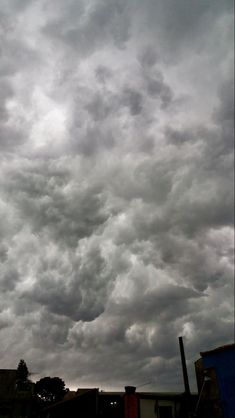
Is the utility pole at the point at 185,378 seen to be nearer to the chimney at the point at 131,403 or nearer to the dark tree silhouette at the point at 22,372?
the chimney at the point at 131,403

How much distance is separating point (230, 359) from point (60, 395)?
62184mm

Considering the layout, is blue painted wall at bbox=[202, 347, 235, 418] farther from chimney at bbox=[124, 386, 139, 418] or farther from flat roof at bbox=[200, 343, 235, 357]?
chimney at bbox=[124, 386, 139, 418]

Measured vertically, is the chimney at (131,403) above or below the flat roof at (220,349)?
below

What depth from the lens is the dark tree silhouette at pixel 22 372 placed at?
78.1 m

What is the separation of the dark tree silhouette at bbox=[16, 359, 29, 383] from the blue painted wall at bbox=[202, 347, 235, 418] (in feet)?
206

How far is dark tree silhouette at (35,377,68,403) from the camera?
255ft

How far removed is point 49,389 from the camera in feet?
258

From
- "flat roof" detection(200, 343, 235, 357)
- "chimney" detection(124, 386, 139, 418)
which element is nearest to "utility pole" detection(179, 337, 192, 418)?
"flat roof" detection(200, 343, 235, 357)

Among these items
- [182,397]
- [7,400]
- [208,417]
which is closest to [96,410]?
[182,397]

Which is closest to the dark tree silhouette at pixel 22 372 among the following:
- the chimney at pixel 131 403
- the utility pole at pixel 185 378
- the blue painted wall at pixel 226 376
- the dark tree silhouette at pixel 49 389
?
the dark tree silhouette at pixel 49 389

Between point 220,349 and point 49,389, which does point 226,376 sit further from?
point 49,389

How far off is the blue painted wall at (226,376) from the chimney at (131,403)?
26.9 feet

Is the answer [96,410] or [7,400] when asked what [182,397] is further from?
[7,400]

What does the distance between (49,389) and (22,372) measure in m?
7.87
